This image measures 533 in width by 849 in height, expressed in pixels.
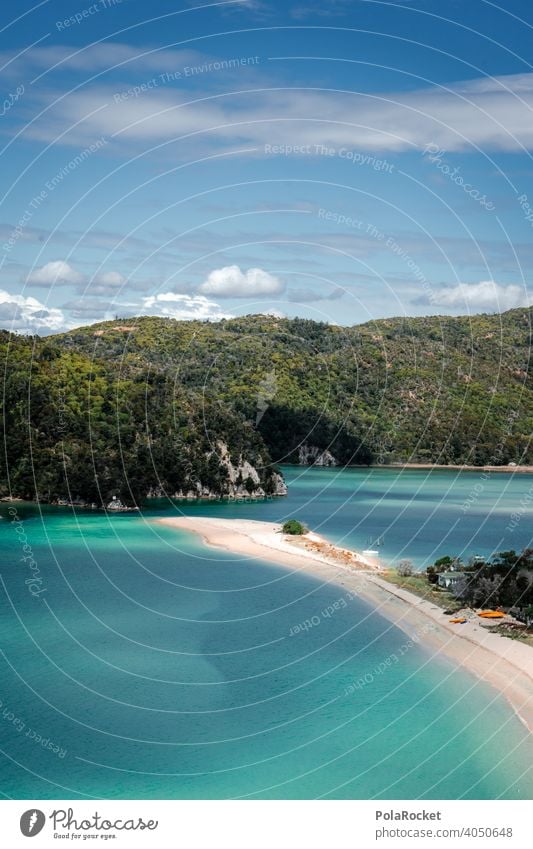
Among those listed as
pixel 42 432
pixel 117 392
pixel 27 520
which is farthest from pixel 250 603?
pixel 117 392

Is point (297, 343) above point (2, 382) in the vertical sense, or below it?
above

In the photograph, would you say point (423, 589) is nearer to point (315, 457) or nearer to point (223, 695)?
point (223, 695)

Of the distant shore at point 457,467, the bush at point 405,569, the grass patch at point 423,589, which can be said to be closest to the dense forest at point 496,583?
the grass patch at point 423,589

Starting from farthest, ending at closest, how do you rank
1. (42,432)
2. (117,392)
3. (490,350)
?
(490,350)
(117,392)
(42,432)

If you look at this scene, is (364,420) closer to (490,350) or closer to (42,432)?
(490,350)

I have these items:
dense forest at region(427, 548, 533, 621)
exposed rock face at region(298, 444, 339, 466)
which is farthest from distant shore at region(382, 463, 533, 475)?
dense forest at region(427, 548, 533, 621)

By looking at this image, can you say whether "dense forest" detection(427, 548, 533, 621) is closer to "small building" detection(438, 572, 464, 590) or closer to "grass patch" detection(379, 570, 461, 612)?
"small building" detection(438, 572, 464, 590)

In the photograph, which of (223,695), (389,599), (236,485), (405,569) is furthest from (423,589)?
(236,485)
